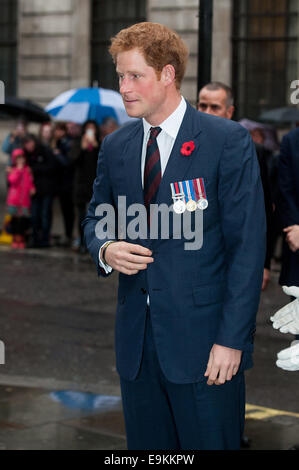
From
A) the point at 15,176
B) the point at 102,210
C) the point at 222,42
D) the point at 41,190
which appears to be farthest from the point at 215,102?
the point at 222,42

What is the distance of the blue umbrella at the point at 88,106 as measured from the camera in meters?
16.0

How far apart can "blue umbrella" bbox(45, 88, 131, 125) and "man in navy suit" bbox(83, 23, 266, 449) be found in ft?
40.4

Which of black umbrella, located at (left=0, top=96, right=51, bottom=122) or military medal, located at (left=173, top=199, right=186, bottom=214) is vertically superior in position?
military medal, located at (left=173, top=199, right=186, bottom=214)

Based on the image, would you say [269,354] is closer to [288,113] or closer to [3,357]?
[3,357]

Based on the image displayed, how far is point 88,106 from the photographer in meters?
16.7

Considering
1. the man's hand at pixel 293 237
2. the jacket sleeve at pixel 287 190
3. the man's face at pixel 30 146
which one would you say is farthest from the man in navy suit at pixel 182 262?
the man's face at pixel 30 146

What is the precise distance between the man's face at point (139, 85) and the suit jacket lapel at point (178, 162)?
147 mm

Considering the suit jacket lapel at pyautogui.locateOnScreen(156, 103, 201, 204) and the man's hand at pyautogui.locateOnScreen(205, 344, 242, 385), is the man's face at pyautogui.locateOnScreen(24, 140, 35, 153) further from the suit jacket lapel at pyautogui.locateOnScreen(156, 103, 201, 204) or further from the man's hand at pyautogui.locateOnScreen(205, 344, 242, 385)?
the man's hand at pyautogui.locateOnScreen(205, 344, 242, 385)

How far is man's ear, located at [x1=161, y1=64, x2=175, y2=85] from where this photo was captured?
11.9 feet

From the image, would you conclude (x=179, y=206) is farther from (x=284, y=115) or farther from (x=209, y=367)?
(x=284, y=115)

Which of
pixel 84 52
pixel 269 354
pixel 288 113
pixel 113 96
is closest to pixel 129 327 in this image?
pixel 269 354

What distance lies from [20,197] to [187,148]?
12424mm

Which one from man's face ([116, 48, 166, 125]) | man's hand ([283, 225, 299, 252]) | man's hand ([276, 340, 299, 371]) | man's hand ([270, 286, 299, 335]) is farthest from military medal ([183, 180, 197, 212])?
man's hand ([283, 225, 299, 252])

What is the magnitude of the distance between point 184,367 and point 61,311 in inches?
259
